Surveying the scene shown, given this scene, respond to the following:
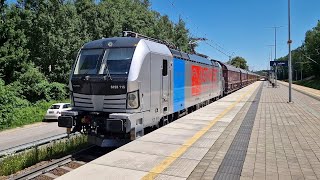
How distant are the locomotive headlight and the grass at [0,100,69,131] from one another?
13453 mm

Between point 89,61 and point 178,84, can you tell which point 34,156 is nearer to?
point 89,61

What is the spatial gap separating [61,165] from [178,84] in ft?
20.3

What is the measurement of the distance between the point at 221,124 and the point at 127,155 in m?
5.90

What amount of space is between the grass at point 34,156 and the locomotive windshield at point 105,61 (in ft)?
8.74

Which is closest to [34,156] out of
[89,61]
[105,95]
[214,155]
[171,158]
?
[105,95]

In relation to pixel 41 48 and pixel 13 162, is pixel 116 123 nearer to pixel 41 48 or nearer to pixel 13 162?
pixel 13 162

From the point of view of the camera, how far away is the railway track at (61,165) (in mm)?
7793

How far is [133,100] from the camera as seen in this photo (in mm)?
9219

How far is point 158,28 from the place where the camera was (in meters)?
50.4

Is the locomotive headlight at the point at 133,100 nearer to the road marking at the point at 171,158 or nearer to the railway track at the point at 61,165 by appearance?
the road marking at the point at 171,158

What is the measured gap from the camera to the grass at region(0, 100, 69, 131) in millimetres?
20281

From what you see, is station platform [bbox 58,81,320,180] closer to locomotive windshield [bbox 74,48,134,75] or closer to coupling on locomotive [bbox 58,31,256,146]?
coupling on locomotive [bbox 58,31,256,146]

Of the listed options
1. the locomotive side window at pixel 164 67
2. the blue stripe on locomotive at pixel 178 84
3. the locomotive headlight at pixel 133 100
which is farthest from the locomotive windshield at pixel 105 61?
the blue stripe on locomotive at pixel 178 84

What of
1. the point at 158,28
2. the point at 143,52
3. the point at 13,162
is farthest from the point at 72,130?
the point at 158,28
